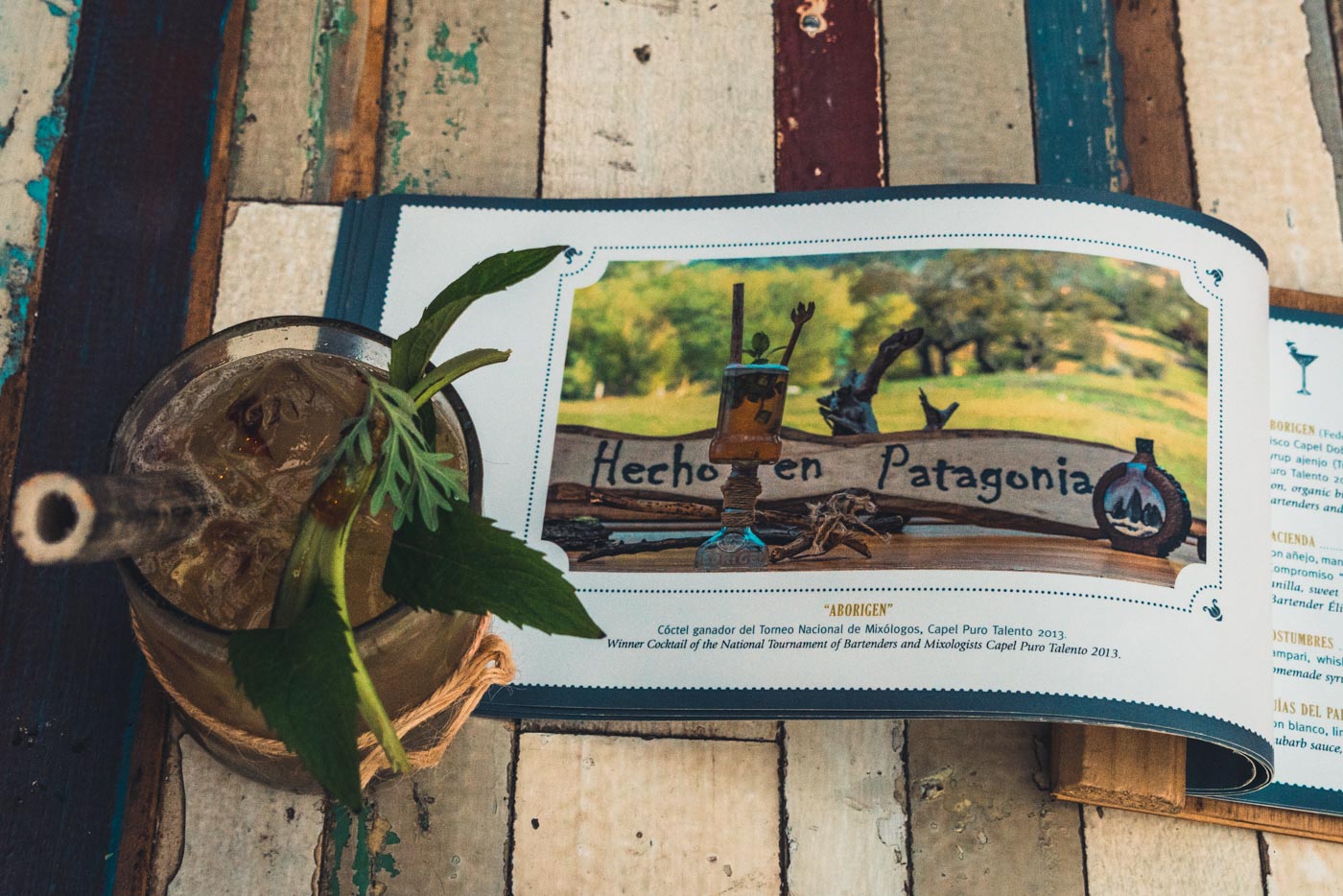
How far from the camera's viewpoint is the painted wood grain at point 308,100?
0.70m

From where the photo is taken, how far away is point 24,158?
68cm

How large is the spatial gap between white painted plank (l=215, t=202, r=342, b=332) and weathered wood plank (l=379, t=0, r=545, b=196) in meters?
0.05

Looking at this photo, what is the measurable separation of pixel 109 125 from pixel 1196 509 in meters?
0.68

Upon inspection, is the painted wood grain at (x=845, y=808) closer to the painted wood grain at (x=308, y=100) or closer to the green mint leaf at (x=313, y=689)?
the green mint leaf at (x=313, y=689)

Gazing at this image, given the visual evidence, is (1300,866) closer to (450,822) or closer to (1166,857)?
(1166,857)

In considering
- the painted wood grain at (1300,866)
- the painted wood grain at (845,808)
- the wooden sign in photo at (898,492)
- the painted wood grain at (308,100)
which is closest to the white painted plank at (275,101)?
the painted wood grain at (308,100)

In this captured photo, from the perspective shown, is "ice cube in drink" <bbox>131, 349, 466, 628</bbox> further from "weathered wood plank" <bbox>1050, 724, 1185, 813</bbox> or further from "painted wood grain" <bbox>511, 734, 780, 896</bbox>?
"weathered wood plank" <bbox>1050, 724, 1185, 813</bbox>

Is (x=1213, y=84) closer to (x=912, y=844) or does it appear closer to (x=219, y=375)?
(x=912, y=844)

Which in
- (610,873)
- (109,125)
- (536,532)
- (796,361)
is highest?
(109,125)

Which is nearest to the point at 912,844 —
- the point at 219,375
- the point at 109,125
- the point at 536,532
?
the point at 536,532

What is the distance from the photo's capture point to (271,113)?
71cm

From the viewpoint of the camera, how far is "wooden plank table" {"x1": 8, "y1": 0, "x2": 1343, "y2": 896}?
1.93ft

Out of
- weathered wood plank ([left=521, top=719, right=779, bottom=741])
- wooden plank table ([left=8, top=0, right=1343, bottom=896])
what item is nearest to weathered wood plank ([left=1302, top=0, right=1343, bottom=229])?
wooden plank table ([left=8, top=0, right=1343, bottom=896])

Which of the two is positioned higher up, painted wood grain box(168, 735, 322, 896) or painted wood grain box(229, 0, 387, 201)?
painted wood grain box(229, 0, 387, 201)
